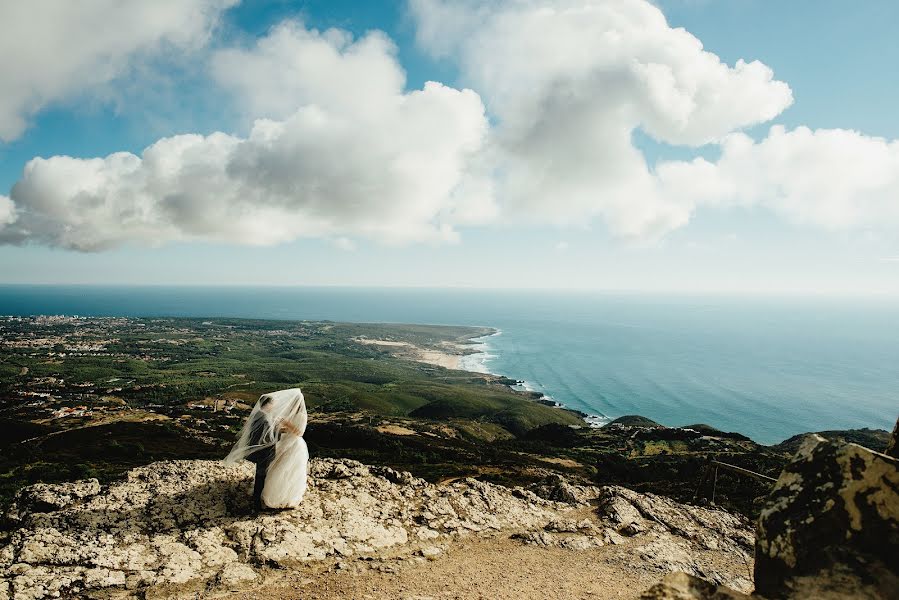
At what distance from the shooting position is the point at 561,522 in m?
14.4

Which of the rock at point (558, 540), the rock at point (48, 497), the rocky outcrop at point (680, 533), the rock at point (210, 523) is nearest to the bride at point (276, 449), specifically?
the rock at point (210, 523)

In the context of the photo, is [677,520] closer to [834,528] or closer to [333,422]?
[834,528]

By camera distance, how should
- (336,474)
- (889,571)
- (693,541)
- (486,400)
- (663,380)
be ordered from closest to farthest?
1. (889,571)
2. (693,541)
3. (336,474)
4. (486,400)
5. (663,380)

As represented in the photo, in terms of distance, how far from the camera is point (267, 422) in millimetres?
→ 11758

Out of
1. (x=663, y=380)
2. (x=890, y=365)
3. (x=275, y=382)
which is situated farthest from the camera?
(x=890, y=365)

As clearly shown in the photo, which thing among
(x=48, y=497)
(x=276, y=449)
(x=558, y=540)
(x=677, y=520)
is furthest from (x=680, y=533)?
(x=48, y=497)

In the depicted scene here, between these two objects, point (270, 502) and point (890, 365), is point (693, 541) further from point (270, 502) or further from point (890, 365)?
point (890, 365)

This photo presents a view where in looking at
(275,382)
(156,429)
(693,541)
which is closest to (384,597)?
(693,541)

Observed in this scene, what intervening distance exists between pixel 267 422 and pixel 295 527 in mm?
2981

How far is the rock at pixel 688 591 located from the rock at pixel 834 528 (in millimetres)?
506

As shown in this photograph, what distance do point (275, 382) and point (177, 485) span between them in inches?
5029

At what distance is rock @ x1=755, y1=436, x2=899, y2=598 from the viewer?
3.67 metres

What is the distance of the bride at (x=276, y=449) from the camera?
11.7 m

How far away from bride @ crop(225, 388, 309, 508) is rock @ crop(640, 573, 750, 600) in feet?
33.0
